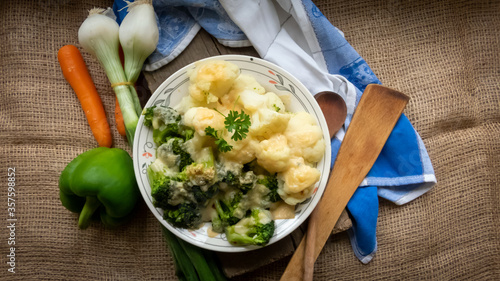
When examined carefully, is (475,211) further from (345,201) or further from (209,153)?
(209,153)

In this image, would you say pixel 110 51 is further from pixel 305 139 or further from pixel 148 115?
pixel 305 139

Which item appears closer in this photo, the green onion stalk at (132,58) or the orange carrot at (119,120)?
the green onion stalk at (132,58)

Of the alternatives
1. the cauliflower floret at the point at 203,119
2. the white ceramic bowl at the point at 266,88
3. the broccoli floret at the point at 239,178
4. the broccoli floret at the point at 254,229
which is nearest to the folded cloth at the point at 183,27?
the white ceramic bowl at the point at 266,88

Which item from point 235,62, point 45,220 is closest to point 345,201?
point 235,62

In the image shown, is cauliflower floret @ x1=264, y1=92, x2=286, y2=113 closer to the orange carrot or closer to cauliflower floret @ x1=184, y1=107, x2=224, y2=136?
cauliflower floret @ x1=184, y1=107, x2=224, y2=136

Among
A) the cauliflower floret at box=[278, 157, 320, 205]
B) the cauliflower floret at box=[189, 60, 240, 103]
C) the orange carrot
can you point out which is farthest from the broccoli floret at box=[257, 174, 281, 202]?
the orange carrot

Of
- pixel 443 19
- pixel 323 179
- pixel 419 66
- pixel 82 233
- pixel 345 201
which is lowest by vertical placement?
pixel 82 233

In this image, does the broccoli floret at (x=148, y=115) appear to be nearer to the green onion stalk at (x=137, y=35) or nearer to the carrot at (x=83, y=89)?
the green onion stalk at (x=137, y=35)
